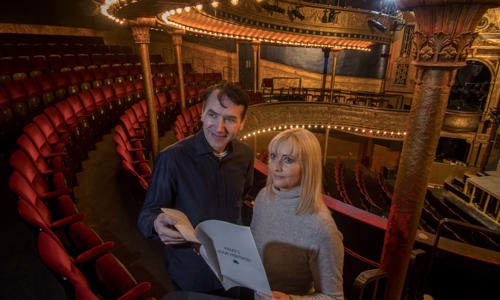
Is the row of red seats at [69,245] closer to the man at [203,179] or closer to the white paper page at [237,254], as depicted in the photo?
the man at [203,179]

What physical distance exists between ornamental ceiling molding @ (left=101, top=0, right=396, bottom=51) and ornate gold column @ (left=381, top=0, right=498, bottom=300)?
4458mm

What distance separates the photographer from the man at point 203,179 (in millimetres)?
1465

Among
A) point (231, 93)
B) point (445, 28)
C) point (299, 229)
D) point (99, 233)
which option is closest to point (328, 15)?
point (445, 28)

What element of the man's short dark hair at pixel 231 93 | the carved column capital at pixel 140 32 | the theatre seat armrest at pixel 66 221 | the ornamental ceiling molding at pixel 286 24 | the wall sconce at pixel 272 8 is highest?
the wall sconce at pixel 272 8

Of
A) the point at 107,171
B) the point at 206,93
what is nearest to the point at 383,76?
the point at 107,171

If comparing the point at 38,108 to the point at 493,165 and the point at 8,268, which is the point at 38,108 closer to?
the point at 8,268

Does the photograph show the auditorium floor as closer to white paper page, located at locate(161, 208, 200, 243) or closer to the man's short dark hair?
white paper page, located at locate(161, 208, 200, 243)

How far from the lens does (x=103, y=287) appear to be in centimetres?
215

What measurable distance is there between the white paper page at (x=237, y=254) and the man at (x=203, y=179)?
371 millimetres

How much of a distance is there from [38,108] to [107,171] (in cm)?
234

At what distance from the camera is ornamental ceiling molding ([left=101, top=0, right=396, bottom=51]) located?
6.39 m

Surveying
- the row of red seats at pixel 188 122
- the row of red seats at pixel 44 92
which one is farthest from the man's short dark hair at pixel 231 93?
the row of red seats at pixel 44 92

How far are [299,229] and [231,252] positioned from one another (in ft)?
0.95

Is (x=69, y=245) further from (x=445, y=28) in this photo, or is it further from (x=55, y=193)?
(x=445, y=28)
